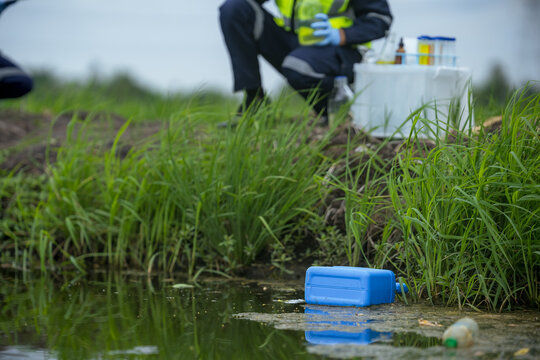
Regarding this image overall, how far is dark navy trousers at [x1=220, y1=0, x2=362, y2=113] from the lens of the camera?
13.8ft

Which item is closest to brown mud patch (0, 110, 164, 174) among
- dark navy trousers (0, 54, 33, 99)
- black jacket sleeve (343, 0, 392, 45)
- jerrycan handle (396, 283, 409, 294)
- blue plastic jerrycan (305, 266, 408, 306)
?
dark navy trousers (0, 54, 33, 99)

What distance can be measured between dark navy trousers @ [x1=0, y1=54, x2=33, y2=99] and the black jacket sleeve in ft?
6.82

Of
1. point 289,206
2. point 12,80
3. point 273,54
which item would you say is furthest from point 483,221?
point 273,54

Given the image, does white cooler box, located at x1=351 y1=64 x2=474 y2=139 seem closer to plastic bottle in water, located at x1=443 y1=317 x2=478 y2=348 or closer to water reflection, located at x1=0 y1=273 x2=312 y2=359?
water reflection, located at x1=0 y1=273 x2=312 y2=359

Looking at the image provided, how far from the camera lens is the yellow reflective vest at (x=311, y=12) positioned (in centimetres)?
435

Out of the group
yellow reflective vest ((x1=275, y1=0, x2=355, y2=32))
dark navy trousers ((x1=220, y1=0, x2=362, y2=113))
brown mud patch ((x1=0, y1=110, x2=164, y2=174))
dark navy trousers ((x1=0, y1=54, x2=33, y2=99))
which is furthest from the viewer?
brown mud patch ((x1=0, y1=110, x2=164, y2=174))

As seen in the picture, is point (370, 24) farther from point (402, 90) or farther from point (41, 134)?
point (41, 134)

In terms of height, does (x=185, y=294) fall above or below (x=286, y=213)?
below

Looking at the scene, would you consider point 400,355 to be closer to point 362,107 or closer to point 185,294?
point 185,294

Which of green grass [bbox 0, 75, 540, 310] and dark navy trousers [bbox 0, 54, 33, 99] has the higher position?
dark navy trousers [bbox 0, 54, 33, 99]

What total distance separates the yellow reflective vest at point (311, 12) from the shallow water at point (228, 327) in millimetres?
2032

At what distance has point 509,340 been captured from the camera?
1.94 m

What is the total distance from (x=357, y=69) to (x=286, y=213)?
118 cm

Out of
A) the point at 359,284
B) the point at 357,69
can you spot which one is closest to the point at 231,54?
the point at 357,69
